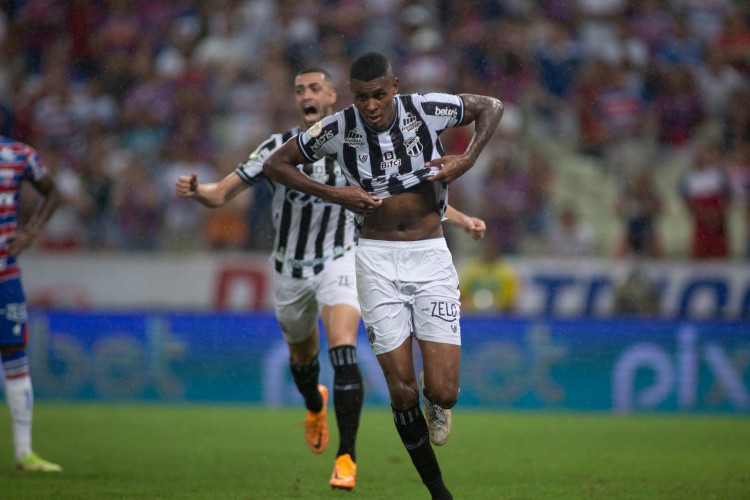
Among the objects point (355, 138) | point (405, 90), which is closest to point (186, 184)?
point (355, 138)

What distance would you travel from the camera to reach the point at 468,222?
764 centimetres

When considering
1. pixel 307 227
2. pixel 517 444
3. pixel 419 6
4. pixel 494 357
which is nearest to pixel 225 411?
pixel 494 357

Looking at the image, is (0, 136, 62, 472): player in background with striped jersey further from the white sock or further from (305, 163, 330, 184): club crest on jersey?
(305, 163, 330, 184): club crest on jersey

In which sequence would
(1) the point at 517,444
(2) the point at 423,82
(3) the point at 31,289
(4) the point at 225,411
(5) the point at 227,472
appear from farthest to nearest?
(2) the point at 423,82, (3) the point at 31,289, (4) the point at 225,411, (1) the point at 517,444, (5) the point at 227,472

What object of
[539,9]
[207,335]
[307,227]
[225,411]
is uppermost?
[539,9]

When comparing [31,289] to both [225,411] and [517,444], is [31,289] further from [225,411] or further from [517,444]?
[517,444]

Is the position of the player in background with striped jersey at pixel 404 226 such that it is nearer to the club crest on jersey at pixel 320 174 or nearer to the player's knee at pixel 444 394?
the player's knee at pixel 444 394

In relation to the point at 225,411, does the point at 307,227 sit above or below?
above

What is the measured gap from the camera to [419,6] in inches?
712

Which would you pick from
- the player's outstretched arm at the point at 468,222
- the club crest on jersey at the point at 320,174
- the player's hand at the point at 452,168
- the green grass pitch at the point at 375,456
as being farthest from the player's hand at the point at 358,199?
the green grass pitch at the point at 375,456

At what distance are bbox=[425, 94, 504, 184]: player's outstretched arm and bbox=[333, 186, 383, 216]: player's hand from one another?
39 centimetres

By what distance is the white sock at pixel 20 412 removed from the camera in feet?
28.9

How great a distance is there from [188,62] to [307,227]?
982 cm

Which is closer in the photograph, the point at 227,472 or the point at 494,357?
the point at 227,472
